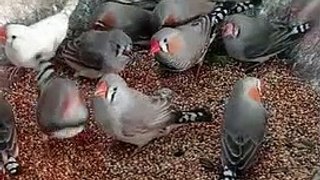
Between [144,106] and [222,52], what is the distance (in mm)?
409

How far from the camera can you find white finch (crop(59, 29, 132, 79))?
2051mm

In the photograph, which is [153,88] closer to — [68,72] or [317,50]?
[68,72]

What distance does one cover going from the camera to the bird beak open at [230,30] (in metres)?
2.10

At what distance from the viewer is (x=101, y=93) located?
1857 mm

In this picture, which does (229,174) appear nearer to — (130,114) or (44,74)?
(130,114)

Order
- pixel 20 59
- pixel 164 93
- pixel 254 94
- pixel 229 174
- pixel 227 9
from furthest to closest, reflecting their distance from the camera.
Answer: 1. pixel 227 9
2. pixel 20 59
3. pixel 164 93
4. pixel 254 94
5. pixel 229 174

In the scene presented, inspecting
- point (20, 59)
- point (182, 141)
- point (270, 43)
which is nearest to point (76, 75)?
point (20, 59)

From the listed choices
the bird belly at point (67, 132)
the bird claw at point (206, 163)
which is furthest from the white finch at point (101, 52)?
the bird claw at point (206, 163)

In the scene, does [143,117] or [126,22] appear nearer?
[143,117]

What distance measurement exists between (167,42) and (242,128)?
389 mm

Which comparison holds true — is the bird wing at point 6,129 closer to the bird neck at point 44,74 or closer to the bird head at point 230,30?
the bird neck at point 44,74

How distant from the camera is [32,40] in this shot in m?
2.08

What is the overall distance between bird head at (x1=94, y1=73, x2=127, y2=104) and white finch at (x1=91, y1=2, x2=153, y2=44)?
0.29 m

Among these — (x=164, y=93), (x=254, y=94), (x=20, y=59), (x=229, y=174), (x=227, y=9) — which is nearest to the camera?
(x=229, y=174)
